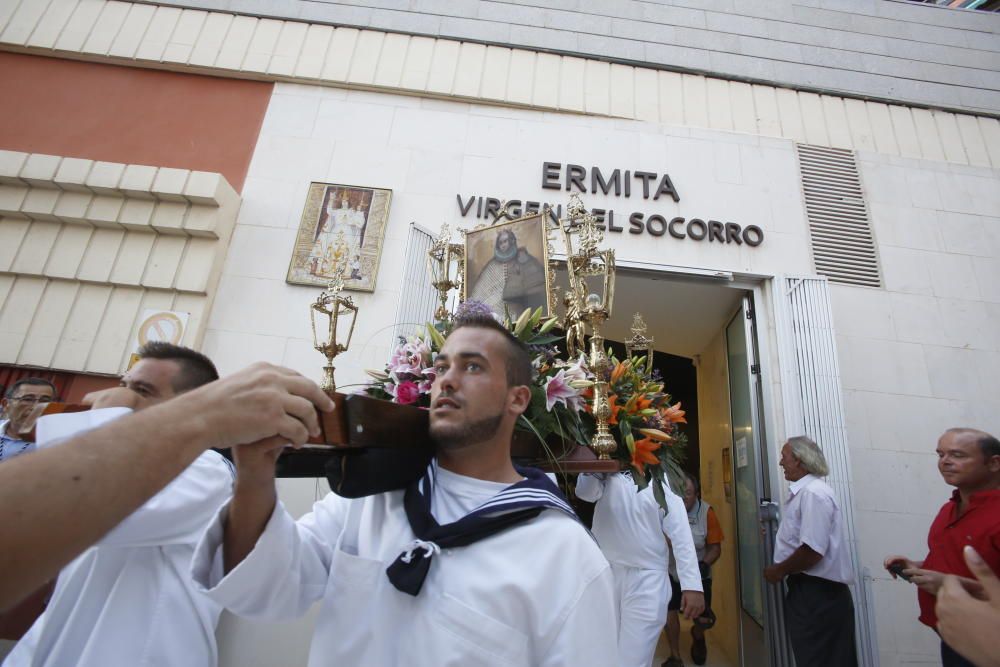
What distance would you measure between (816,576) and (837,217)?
12.4 feet

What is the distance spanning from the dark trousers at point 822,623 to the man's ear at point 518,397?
10.1 ft

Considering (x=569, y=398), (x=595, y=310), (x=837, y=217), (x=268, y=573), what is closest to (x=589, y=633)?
(x=268, y=573)

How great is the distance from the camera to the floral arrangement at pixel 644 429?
2.44 meters

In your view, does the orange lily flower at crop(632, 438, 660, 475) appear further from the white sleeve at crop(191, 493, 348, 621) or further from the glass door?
the glass door

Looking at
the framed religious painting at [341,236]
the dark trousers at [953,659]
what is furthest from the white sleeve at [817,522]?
the framed religious painting at [341,236]

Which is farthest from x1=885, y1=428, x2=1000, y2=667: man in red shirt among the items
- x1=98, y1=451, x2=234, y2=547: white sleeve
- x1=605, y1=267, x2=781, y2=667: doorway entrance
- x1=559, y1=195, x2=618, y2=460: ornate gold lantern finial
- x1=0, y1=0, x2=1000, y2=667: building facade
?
x1=98, y1=451, x2=234, y2=547: white sleeve

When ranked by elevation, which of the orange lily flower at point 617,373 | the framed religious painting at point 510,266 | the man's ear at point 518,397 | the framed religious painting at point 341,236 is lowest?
the man's ear at point 518,397

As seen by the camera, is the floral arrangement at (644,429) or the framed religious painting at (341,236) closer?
the floral arrangement at (644,429)

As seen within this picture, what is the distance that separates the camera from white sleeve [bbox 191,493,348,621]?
112 cm

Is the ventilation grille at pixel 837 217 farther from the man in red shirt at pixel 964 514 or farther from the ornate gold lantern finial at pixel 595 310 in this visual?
the ornate gold lantern finial at pixel 595 310

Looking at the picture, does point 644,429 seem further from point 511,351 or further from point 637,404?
point 511,351

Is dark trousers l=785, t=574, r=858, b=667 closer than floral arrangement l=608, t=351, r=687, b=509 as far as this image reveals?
No

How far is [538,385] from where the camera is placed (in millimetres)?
2275

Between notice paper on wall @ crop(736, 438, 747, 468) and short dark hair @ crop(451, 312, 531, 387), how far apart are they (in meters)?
4.11
